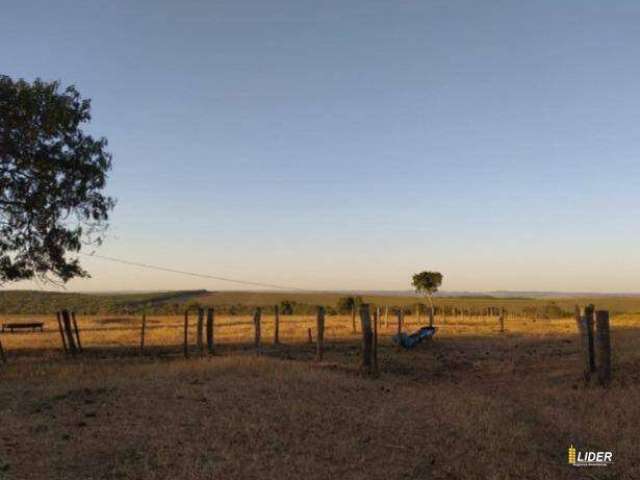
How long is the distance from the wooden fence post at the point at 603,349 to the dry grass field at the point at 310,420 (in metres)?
0.45

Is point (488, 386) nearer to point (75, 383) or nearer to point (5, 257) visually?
point (75, 383)

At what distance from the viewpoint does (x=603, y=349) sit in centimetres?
1659

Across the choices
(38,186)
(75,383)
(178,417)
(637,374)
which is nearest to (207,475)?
(178,417)

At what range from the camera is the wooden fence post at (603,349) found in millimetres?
16500

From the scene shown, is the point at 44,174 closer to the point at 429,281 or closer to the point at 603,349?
the point at 603,349

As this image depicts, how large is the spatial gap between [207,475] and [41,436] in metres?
4.77

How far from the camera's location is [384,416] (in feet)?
40.7

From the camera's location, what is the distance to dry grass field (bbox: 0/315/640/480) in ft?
29.4

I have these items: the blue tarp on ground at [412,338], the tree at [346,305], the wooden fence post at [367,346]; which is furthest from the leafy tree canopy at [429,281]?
the wooden fence post at [367,346]

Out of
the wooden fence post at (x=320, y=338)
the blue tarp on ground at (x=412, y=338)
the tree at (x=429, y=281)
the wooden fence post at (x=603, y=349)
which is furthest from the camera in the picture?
the tree at (x=429, y=281)

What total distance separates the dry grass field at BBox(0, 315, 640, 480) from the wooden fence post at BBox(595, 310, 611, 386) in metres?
0.45

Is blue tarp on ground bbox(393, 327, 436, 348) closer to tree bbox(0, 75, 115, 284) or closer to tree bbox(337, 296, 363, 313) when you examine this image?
tree bbox(0, 75, 115, 284)

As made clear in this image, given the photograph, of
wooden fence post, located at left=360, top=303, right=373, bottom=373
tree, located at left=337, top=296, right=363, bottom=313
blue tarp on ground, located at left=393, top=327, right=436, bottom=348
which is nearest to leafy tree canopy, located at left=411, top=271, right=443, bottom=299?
tree, located at left=337, top=296, right=363, bottom=313

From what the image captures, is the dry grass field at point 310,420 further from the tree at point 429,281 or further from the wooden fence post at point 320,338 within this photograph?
the tree at point 429,281
